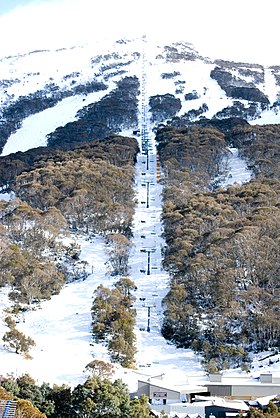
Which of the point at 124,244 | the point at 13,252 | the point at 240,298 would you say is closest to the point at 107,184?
the point at 124,244

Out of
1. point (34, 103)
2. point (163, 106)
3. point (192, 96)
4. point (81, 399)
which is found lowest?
point (81, 399)

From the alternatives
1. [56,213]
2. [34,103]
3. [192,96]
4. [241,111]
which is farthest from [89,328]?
[34,103]

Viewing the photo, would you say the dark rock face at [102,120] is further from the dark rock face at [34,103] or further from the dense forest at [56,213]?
the dense forest at [56,213]

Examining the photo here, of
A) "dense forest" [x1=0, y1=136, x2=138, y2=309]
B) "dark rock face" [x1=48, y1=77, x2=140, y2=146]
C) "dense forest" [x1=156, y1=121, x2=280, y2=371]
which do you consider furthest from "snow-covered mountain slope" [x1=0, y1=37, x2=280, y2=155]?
"dense forest" [x1=156, y1=121, x2=280, y2=371]

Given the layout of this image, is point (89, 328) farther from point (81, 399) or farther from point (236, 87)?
point (236, 87)

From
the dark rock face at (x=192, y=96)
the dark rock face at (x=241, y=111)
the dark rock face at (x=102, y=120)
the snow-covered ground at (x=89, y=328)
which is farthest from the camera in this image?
the dark rock face at (x=192, y=96)

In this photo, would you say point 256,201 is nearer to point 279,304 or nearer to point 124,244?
point 124,244

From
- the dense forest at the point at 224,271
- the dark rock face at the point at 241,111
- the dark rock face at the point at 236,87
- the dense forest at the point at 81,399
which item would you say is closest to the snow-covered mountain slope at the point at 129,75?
the dark rock face at the point at 236,87
